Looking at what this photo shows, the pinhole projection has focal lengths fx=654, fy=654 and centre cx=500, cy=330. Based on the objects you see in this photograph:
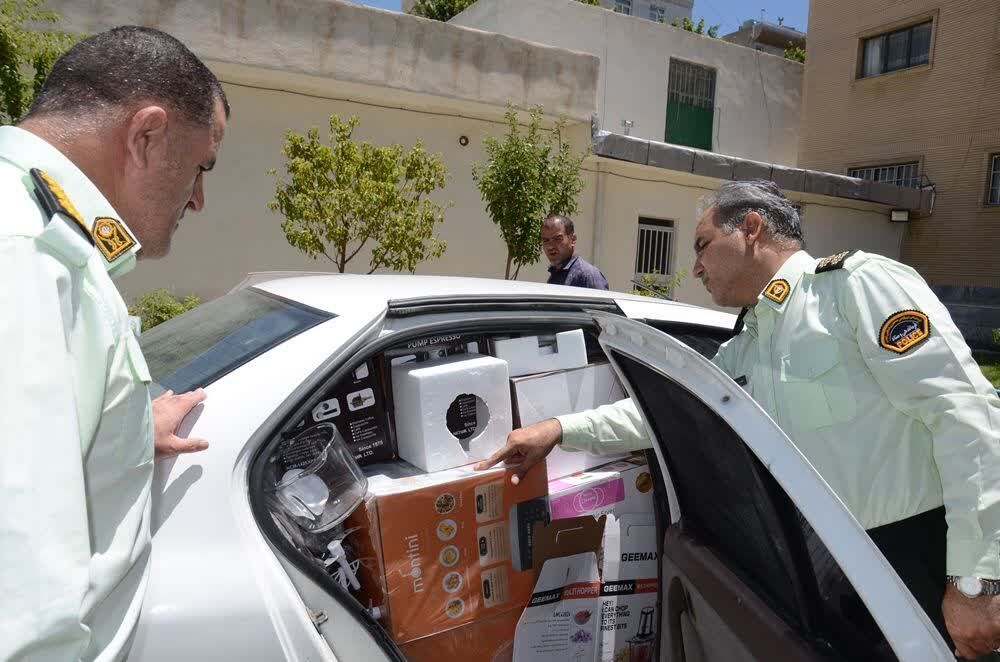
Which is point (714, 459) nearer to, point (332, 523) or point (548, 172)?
point (332, 523)

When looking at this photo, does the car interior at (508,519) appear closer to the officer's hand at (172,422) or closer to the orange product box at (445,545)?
the orange product box at (445,545)

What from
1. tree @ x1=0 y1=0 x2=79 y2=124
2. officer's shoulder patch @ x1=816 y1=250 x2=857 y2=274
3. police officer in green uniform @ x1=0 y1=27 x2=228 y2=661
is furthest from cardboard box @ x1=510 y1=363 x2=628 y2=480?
tree @ x1=0 y1=0 x2=79 y2=124

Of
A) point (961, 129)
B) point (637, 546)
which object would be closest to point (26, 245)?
point (637, 546)

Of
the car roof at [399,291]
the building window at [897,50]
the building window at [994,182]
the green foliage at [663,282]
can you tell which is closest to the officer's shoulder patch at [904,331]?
the car roof at [399,291]

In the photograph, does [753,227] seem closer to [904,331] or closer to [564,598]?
[904,331]

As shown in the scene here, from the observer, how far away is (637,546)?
2.04 m

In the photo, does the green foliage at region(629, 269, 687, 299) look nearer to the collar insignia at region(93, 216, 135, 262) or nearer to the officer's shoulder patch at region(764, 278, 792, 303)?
the officer's shoulder patch at region(764, 278, 792, 303)

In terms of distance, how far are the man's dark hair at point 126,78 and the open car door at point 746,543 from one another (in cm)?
92

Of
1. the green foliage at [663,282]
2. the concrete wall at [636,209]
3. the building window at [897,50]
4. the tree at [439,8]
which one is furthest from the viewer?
the tree at [439,8]

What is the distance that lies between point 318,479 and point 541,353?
0.80 meters

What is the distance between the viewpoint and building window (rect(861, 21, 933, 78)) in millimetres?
13992

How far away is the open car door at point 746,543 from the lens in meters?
0.99

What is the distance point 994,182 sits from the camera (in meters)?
13.2

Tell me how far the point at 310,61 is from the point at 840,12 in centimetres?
1365
